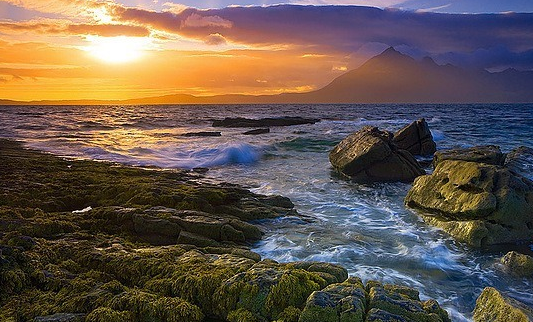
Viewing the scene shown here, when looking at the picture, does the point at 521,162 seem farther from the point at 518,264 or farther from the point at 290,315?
the point at 290,315

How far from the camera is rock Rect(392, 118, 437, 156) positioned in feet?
86.4

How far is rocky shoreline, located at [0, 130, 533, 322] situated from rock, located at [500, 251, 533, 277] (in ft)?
0.07

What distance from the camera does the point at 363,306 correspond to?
15.8ft

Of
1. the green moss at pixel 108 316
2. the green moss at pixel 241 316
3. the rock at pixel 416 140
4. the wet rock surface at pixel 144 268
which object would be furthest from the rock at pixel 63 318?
the rock at pixel 416 140

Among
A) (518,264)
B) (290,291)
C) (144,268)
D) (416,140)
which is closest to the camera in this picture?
(290,291)

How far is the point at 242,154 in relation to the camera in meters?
26.3

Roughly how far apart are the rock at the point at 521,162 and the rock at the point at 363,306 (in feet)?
57.9

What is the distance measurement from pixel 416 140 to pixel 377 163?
9.28 metres

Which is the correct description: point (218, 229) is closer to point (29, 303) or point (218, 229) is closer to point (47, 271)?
point (47, 271)

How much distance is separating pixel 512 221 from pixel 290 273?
8.34 meters

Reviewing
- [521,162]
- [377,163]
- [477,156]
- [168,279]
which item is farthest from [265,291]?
[521,162]

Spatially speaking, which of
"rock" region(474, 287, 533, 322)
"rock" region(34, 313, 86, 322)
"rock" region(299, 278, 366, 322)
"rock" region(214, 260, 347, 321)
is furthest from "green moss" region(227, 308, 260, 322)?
"rock" region(474, 287, 533, 322)

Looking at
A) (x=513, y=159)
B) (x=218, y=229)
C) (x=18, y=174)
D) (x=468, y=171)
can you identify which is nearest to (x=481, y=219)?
(x=468, y=171)

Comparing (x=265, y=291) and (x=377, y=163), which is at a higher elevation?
(x=265, y=291)
